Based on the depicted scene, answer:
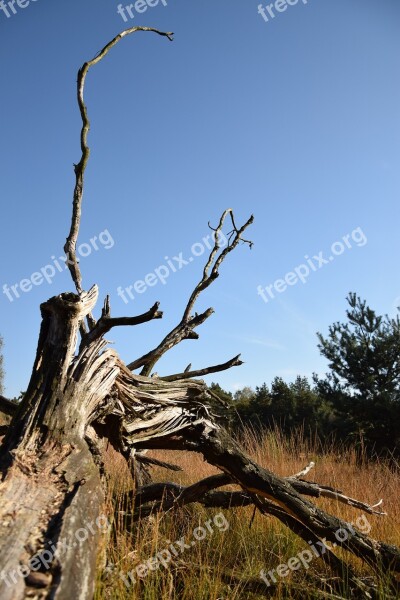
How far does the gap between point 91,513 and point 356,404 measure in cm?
1243

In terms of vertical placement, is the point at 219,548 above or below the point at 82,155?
below

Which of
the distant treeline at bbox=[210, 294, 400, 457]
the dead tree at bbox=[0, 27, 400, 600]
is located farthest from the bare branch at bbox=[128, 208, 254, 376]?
the distant treeline at bbox=[210, 294, 400, 457]

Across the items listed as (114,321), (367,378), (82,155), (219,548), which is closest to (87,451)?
(114,321)

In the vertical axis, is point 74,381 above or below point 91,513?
above

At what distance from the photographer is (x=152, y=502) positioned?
9.62ft

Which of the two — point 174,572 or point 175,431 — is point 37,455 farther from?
point 174,572

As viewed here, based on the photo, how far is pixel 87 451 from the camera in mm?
1891

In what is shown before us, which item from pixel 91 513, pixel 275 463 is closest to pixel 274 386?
pixel 275 463

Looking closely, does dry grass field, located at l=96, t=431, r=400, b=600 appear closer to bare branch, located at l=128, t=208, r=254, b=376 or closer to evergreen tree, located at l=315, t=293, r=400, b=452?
bare branch, located at l=128, t=208, r=254, b=376

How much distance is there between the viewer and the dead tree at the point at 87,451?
1.29m

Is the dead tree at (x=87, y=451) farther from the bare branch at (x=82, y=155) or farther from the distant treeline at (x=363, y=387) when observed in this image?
the distant treeline at (x=363, y=387)

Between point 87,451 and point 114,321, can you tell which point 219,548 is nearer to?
point 87,451

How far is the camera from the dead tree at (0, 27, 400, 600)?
1.29 metres

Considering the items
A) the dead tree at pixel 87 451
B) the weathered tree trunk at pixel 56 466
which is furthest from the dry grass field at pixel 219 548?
the weathered tree trunk at pixel 56 466
